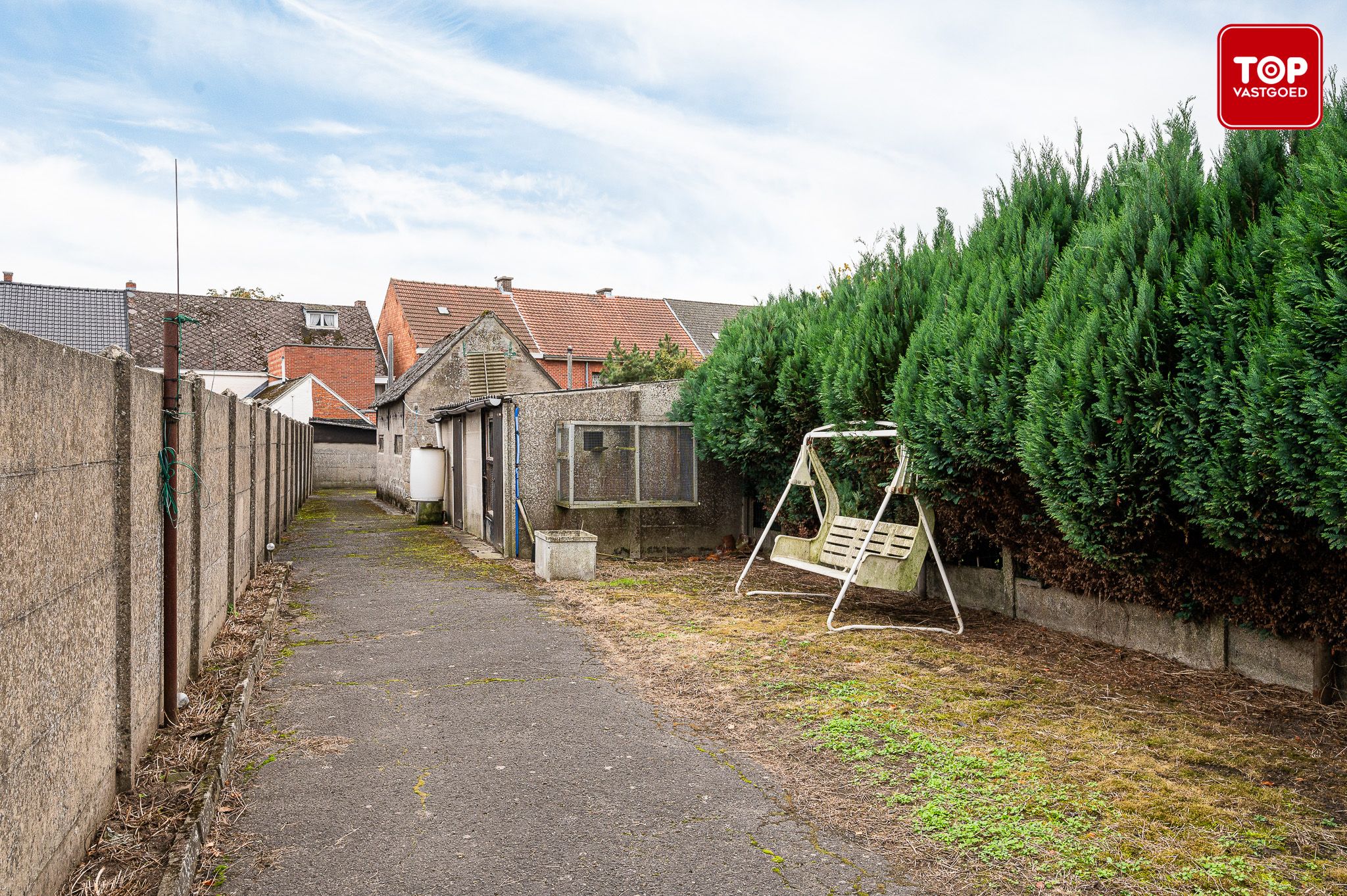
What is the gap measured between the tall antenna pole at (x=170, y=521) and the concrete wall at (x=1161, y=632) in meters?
6.47

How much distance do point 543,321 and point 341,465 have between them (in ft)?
31.0

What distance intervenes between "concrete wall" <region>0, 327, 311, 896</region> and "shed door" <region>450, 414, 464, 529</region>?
11.9 m

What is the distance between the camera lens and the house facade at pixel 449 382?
21188mm

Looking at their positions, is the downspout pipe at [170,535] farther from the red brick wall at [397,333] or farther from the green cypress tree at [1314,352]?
the red brick wall at [397,333]

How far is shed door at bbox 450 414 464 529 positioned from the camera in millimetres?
17031

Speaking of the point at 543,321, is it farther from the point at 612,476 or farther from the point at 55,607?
the point at 55,607

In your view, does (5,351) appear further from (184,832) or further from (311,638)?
(311,638)

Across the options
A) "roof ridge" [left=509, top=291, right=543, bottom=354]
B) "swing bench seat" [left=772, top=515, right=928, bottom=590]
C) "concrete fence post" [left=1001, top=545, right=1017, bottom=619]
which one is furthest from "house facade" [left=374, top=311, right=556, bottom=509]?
"concrete fence post" [left=1001, top=545, right=1017, bottom=619]

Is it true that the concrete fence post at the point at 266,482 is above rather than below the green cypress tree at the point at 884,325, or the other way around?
below

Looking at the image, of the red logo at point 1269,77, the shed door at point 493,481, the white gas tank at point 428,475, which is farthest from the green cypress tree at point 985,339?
the white gas tank at point 428,475

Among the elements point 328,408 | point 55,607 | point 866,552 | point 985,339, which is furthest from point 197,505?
point 328,408

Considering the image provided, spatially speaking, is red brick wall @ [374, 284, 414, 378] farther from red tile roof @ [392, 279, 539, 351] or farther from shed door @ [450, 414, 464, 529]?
shed door @ [450, 414, 464, 529]

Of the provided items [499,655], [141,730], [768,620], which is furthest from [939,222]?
[141,730]

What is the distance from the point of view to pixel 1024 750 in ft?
15.3
